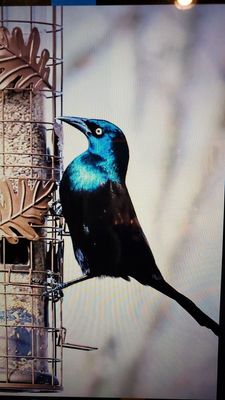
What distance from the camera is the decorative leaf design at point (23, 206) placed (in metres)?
1.23

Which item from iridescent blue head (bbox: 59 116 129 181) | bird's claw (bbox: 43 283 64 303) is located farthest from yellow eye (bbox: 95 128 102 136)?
bird's claw (bbox: 43 283 64 303)

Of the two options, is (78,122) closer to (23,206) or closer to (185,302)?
(23,206)

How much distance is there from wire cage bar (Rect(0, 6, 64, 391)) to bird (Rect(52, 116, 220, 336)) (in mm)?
47

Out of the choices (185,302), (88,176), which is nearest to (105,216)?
(88,176)

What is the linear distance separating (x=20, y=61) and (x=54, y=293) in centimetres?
61

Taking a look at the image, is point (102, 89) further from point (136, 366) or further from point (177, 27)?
point (136, 366)

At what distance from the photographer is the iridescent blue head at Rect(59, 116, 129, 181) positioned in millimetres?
1225

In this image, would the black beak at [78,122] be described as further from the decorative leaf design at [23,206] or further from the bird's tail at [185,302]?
the bird's tail at [185,302]

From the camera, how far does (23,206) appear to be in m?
1.23

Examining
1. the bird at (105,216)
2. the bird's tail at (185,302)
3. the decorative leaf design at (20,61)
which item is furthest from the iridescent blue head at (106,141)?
the bird's tail at (185,302)

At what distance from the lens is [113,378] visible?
4.33 feet

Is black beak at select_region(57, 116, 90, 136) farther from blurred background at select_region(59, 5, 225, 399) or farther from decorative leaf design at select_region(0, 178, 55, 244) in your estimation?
decorative leaf design at select_region(0, 178, 55, 244)

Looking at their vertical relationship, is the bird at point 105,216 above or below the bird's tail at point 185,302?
above

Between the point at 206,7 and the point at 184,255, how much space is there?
2.09 ft
